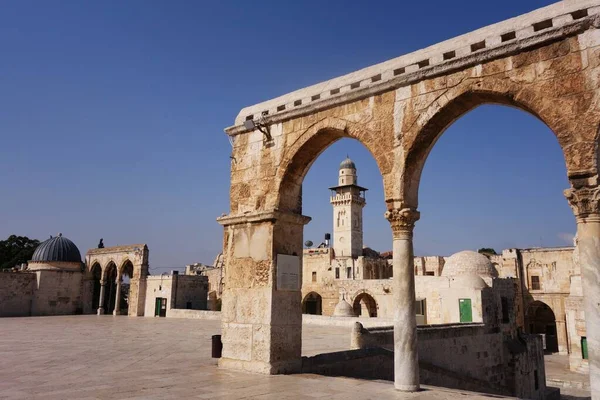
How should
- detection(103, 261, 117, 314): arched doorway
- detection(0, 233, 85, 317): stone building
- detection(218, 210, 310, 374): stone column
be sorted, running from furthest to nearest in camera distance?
1. detection(103, 261, 117, 314): arched doorway
2. detection(0, 233, 85, 317): stone building
3. detection(218, 210, 310, 374): stone column

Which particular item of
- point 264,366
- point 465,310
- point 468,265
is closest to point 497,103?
point 264,366

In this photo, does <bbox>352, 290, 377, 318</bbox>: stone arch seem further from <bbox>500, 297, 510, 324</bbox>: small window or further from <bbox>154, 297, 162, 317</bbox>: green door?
<bbox>500, 297, 510, 324</bbox>: small window

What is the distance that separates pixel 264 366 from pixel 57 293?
2927 centimetres

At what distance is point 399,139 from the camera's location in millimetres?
7055

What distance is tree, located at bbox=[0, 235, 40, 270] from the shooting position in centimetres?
4953

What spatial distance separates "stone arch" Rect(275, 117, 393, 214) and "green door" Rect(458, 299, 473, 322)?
14.2m

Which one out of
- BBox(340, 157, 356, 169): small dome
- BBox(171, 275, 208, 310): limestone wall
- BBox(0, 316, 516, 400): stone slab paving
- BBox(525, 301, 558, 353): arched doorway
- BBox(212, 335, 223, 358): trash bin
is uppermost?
BBox(340, 157, 356, 169): small dome

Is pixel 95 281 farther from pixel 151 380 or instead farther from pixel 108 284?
pixel 151 380

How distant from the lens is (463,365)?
49.8 ft

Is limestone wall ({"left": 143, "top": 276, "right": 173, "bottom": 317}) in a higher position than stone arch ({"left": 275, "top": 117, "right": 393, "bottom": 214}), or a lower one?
lower

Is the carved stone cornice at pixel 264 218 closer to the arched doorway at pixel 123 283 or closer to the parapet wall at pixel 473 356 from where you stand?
the parapet wall at pixel 473 356

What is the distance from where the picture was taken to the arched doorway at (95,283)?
34812 millimetres

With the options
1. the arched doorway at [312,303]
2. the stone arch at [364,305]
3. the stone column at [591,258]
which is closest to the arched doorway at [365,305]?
the stone arch at [364,305]

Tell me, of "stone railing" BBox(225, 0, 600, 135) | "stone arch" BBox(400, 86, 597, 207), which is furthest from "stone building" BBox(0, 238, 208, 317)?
"stone arch" BBox(400, 86, 597, 207)
